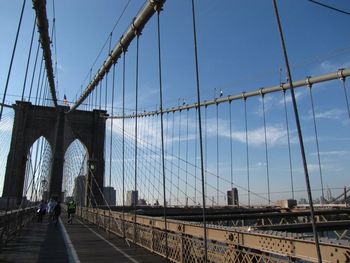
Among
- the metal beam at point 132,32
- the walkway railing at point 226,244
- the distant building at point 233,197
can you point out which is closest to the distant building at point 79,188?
the distant building at point 233,197

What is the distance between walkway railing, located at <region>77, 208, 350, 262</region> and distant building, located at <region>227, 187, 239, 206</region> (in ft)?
56.5

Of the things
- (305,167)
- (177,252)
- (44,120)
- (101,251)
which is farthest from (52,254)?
(44,120)

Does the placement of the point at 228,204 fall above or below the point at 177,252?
above

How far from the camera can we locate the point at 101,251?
29.9 feet

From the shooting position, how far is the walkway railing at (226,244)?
375 centimetres

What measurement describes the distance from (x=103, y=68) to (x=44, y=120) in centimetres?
2921

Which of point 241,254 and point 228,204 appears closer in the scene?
point 241,254

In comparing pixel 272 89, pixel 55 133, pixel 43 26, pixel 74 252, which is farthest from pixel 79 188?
pixel 74 252

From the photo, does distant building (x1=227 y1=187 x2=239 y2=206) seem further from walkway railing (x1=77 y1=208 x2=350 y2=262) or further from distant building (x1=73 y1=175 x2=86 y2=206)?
walkway railing (x1=77 y1=208 x2=350 y2=262)

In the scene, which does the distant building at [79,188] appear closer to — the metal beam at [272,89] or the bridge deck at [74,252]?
the metal beam at [272,89]

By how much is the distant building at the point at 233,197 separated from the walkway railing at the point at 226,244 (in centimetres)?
1723

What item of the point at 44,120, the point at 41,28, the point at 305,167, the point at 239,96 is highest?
the point at 44,120

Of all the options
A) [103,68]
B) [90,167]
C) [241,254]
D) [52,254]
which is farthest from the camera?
[90,167]

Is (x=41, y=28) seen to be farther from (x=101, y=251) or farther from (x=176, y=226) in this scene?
(x=176, y=226)
